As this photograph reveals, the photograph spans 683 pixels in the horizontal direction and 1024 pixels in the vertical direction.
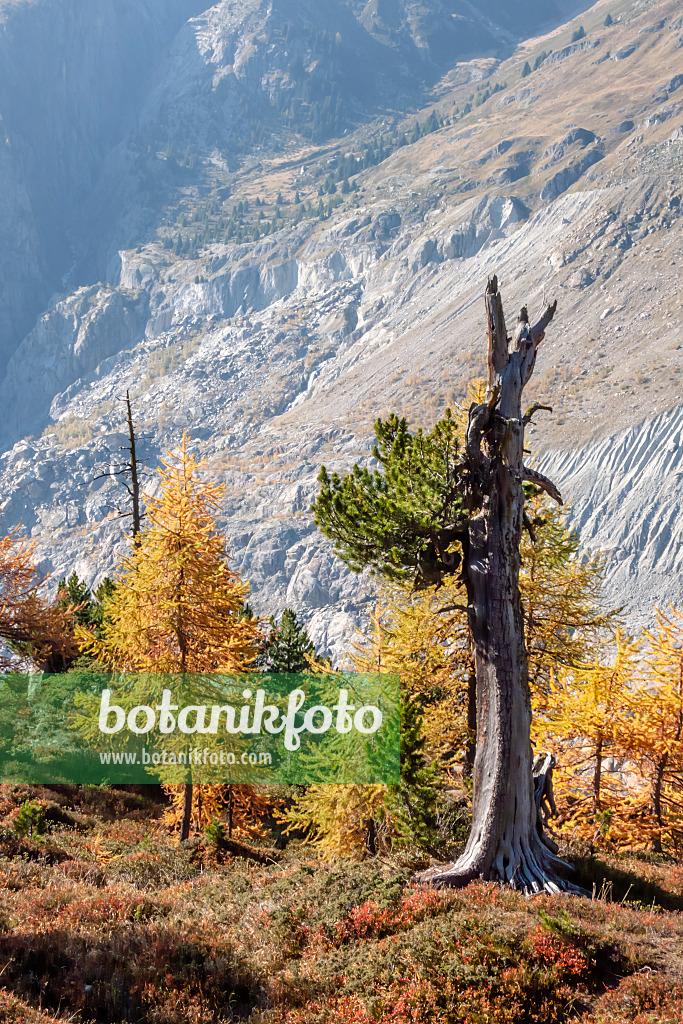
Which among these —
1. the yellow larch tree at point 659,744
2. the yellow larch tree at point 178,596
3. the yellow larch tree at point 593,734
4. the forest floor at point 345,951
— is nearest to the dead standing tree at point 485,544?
the forest floor at point 345,951

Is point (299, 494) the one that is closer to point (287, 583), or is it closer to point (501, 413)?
point (287, 583)

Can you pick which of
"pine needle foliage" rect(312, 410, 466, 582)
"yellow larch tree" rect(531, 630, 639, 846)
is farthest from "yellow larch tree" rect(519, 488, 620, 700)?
"pine needle foliage" rect(312, 410, 466, 582)

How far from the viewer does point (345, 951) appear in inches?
314

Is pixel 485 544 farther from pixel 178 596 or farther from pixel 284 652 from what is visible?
pixel 284 652

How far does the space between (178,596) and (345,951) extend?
738cm

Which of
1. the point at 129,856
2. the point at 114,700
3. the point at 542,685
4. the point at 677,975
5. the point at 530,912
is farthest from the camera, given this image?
the point at 542,685

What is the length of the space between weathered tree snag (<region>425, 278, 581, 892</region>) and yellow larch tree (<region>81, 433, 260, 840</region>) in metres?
5.89

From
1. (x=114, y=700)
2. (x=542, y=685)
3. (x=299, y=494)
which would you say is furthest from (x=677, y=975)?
(x=299, y=494)

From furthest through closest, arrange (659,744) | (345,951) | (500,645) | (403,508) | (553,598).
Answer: (553,598) < (659,744) < (500,645) < (403,508) < (345,951)

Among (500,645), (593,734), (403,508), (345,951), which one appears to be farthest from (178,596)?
(593,734)

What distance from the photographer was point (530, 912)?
8.02 metres

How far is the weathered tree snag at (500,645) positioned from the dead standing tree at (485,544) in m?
0.02

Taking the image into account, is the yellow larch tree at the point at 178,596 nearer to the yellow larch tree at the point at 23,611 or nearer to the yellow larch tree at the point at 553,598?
the yellow larch tree at the point at 23,611

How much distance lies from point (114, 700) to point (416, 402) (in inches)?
4074
